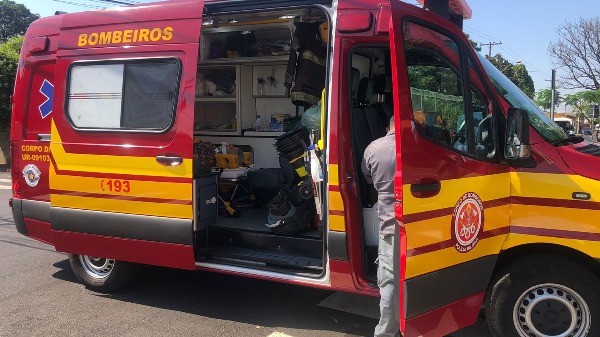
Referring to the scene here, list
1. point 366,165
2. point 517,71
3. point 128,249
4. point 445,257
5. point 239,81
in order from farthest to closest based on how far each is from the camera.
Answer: point 517,71 < point 239,81 < point 128,249 < point 366,165 < point 445,257

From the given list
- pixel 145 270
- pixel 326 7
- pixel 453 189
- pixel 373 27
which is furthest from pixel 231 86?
pixel 453 189

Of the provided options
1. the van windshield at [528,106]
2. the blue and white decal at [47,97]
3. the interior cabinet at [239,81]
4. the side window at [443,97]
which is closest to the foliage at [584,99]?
the interior cabinet at [239,81]

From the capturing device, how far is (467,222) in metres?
3.12

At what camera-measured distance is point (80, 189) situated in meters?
4.48

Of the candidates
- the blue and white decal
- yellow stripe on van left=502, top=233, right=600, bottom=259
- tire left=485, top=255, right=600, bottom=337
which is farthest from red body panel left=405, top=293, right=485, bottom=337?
the blue and white decal

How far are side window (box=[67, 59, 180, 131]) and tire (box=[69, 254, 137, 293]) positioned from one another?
1398mm

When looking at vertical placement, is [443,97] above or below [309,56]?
below

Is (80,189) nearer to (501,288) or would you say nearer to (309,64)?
(309,64)

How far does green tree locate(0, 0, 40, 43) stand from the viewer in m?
53.2

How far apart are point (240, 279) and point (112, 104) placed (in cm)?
222

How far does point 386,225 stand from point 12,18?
62326 mm

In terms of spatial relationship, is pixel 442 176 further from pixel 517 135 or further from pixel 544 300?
pixel 544 300

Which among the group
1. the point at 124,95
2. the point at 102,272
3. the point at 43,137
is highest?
the point at 124,95

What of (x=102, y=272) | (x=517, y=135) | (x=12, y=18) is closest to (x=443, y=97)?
(x=517, y=135)
